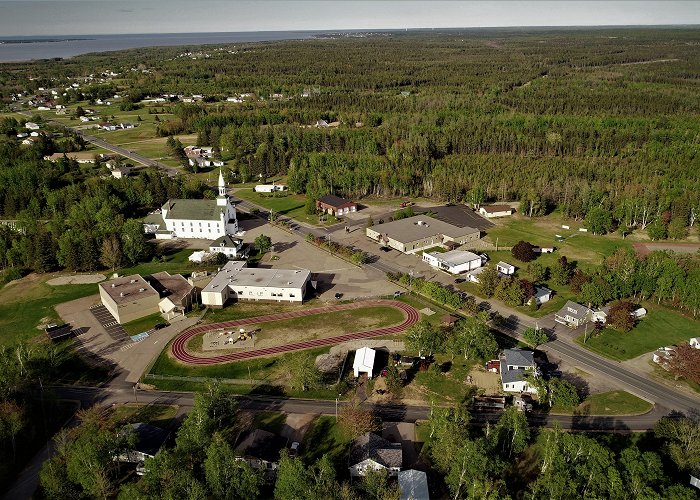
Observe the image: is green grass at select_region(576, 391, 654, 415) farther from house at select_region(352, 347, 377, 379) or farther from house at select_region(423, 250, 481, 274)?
house at select_region(423, 250, 481, 274)

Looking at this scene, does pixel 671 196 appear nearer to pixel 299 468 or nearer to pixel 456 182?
pixel 456 182

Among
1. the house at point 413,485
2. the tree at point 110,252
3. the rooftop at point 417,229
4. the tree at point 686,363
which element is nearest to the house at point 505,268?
the rooftop at point 417,229

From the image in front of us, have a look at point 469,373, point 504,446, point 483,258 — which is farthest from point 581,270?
point 504,446

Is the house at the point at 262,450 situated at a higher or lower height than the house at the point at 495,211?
lower

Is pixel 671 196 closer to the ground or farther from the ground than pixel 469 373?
farther from the ground

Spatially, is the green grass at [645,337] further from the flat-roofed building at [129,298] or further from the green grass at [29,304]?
the green grass at [29,304]

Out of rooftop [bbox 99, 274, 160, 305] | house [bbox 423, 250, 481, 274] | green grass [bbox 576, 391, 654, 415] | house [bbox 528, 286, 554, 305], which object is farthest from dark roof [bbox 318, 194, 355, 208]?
green grass [bbox 576, 391, 654, 415]

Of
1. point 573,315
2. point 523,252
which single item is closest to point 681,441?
point 573,315
